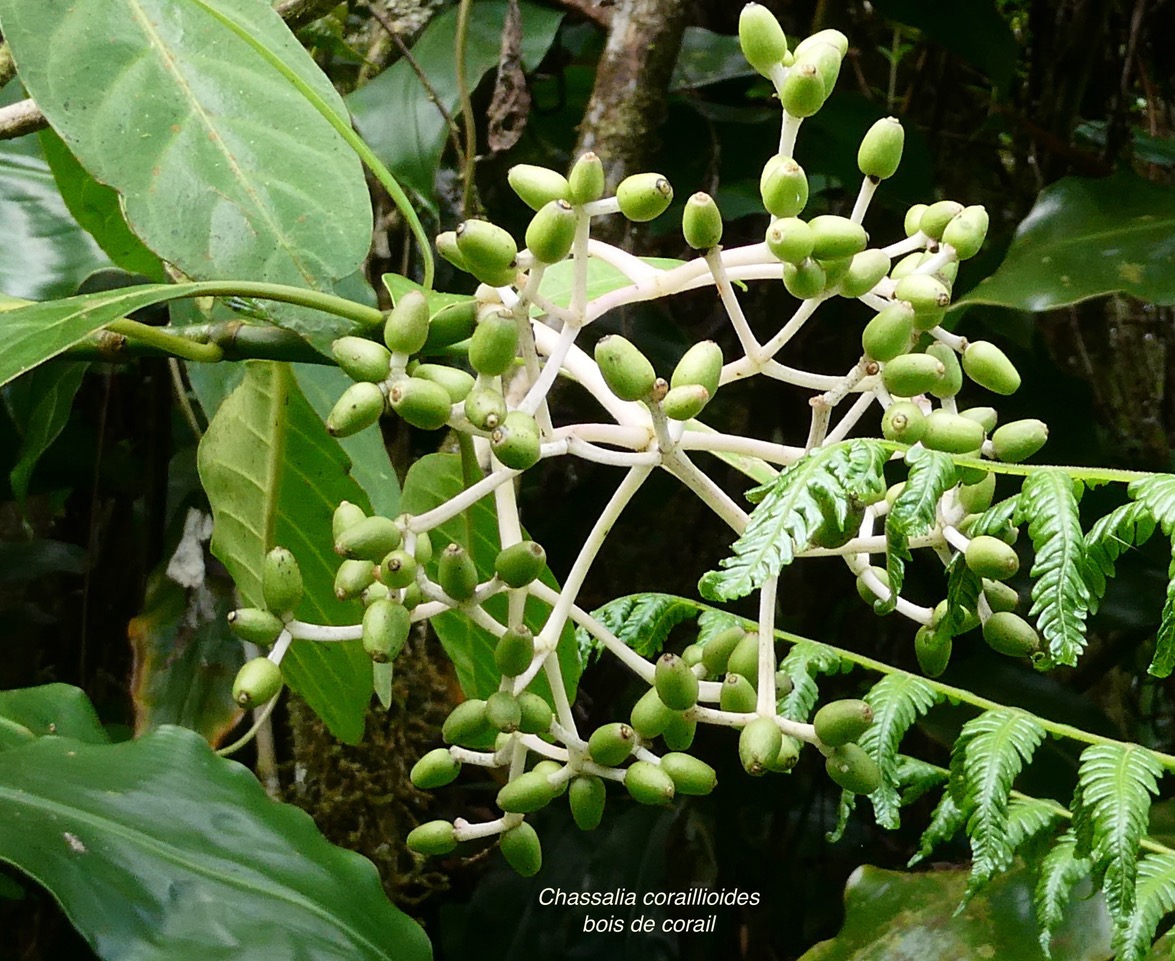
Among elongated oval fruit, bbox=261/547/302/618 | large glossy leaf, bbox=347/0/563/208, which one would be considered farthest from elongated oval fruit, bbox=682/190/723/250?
large glossy leaf, bbox=347/0/563/208

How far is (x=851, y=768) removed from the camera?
0.48 meters

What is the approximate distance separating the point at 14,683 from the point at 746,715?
152 centimetres

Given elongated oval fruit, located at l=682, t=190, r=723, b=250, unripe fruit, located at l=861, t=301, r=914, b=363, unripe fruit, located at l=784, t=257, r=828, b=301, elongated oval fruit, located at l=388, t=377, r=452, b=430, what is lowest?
elongated oval fruit, located at l=388, t=377, r=452, b=430

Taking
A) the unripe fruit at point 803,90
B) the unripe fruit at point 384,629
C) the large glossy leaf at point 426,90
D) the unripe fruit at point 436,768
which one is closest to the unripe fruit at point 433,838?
the unripe fruit at point 436,768

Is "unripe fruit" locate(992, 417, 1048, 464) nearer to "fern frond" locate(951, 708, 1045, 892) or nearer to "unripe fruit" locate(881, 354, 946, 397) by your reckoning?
"unripe fruit" locate(881, 354, 946, 397)

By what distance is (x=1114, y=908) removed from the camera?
0.52 m

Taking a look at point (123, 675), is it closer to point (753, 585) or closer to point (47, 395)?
point (47, 395)

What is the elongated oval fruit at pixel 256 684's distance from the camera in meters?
0.46

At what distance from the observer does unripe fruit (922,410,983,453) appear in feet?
1.39

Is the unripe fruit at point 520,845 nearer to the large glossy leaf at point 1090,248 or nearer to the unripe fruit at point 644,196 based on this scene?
the unripe fruit at point 644,196

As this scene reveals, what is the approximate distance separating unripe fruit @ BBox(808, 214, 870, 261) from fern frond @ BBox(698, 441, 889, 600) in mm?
77

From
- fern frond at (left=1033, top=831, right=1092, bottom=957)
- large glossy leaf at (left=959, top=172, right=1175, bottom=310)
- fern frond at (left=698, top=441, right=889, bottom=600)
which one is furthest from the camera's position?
large glossy leaf at (left=959, top=172, right=1175, bottom=310)

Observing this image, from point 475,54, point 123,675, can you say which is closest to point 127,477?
point 123,675

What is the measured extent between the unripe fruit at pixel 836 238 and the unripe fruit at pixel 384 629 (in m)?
0.23
